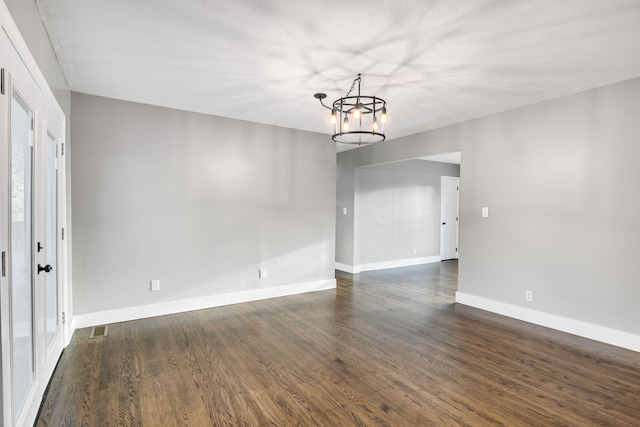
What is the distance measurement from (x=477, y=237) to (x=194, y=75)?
3.91m

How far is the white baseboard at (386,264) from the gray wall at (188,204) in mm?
1439

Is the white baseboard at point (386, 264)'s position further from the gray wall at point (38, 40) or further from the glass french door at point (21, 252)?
the glass french door at point (21, 252)

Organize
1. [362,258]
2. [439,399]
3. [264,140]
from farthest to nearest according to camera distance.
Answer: [362,258], [264,140], [439,399]

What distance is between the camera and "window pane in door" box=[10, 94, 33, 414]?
1.71m

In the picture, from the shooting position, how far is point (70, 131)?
3.55 metres

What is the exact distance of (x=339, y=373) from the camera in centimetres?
270

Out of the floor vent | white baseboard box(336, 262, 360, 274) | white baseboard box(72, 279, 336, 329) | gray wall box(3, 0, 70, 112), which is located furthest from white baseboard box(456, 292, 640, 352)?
→ gray wall box(3, 0, 70, 112)

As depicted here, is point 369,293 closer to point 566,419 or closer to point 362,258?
point 362,258

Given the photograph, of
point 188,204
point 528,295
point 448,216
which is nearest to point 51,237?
point 188,204

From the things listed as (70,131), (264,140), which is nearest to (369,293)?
(264,140)

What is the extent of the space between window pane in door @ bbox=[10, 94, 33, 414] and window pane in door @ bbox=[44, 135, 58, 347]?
0.51 metres

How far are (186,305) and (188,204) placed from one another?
1.27 m

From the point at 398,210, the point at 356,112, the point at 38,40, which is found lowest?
the point at 398,210

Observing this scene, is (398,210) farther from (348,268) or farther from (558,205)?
(558,205)
